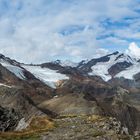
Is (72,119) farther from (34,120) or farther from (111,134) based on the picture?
(111,134)

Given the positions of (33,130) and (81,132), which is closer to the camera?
(81,132)

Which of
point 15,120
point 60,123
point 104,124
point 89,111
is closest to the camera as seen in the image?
point 104,124

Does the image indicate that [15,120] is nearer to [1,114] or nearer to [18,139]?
[1,114]

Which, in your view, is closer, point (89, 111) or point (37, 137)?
point (37, 137)

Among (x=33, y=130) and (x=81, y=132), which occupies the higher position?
(x=81, y=132)

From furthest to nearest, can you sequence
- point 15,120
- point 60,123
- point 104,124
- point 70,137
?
point 15,120
point 60,123
point 104,124
point 70,137

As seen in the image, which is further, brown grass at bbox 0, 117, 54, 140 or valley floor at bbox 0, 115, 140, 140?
brown grass at bbox 0, 117, 54, 140

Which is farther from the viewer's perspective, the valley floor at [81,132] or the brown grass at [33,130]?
the brown grass at [33,130]

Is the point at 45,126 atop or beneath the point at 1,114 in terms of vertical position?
atop

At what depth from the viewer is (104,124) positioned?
5838 cm

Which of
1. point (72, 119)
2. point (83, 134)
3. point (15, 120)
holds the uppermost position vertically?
point (83, 134)

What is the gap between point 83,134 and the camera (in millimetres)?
50656

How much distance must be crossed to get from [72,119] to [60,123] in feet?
10.2

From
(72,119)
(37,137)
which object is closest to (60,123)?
(72,119)
